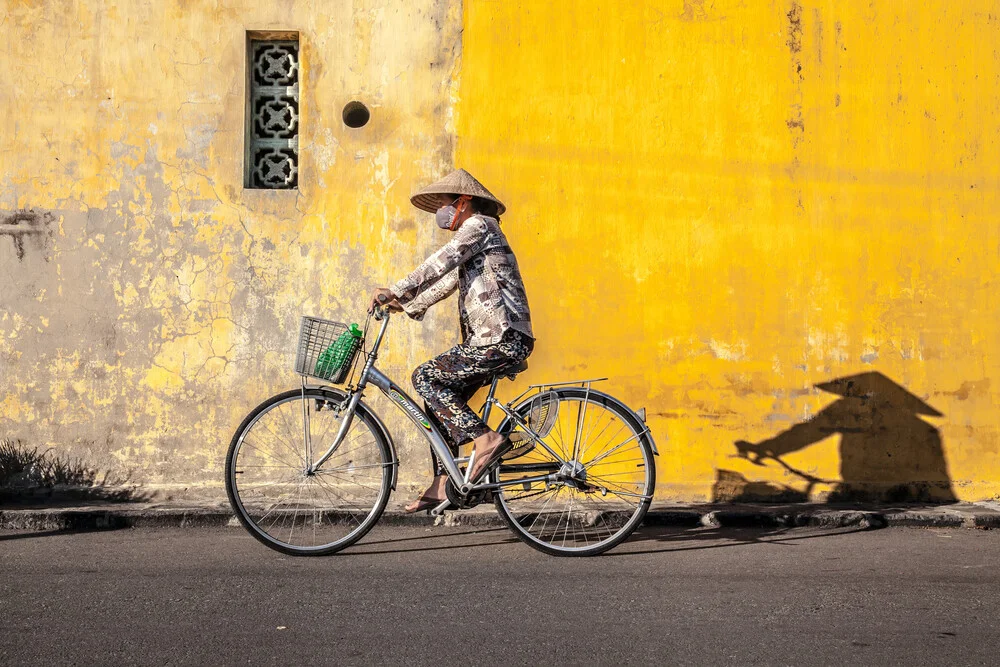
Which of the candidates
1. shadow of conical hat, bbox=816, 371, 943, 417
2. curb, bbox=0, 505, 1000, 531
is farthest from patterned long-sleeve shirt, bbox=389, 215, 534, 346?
shadow of conical hat, bbox=816, 371, 943, 417

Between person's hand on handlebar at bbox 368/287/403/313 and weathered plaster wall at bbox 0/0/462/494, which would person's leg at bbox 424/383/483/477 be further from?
weathered plaster wall at bbox 0/0/462/494

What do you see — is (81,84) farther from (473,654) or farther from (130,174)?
(473,654)

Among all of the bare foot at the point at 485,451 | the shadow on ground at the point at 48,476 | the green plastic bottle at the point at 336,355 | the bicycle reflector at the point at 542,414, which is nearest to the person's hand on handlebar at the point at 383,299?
the green plastic bottle at the point at 336,355

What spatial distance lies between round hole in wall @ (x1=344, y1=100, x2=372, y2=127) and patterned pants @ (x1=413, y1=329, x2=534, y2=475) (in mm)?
2734

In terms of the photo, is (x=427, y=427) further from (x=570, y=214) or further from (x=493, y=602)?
(x=570, y=214)

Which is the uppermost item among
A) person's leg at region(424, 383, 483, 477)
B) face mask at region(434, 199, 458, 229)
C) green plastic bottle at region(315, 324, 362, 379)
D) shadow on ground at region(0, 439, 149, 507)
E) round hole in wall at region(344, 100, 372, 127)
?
round hole in wall at region(344, 100, 372, 127)

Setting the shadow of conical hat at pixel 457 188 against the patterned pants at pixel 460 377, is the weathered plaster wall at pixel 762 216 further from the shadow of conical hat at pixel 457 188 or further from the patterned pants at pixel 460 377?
the patterned pants at pixel 460 377

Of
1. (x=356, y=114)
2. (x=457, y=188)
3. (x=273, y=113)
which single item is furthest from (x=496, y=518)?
(x=273, y=113)

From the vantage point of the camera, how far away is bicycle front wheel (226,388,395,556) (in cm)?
513

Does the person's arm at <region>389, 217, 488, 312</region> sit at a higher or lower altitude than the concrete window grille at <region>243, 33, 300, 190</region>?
lower

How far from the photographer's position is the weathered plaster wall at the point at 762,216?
7039 mm

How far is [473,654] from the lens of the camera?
3.56 m

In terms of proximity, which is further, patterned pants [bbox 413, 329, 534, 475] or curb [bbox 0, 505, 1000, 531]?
curb [bbox 0, 505, 1000, 531]

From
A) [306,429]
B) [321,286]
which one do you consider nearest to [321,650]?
[306,429]
